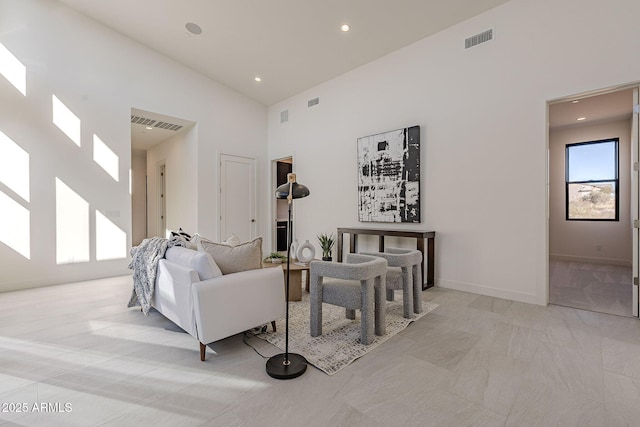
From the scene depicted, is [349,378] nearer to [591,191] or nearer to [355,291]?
[355,291]

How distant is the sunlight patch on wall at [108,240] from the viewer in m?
4.85

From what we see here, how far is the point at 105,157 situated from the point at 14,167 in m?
1.09

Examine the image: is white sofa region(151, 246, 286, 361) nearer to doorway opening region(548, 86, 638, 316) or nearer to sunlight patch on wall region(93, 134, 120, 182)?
sunlight patch on wall region(93, 134, 120, 182)

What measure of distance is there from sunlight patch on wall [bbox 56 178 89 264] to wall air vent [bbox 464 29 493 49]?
20.1 ft

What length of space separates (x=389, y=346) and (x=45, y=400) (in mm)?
2293

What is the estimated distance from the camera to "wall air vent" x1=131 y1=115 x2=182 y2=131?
5611 millimetres

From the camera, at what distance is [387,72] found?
4.75 metres

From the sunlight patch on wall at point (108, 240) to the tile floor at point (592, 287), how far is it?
20.8 feet

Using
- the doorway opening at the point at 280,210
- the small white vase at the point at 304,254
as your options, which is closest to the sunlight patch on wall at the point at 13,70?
the doorway opening at the point at 280,210

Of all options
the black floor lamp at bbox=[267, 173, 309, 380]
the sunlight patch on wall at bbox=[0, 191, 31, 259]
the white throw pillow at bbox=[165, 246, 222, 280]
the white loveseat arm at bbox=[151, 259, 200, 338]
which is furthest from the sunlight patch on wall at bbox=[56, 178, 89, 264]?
the black floor lamp at bbox=[267, 173, 309, 380]

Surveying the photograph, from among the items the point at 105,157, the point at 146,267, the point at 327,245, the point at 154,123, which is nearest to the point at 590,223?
the point at 327,245

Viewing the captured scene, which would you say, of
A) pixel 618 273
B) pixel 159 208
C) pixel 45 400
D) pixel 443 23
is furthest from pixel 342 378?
pixel 159 208

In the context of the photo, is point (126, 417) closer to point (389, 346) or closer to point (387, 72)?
point (389, 346)

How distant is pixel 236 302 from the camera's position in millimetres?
2324
